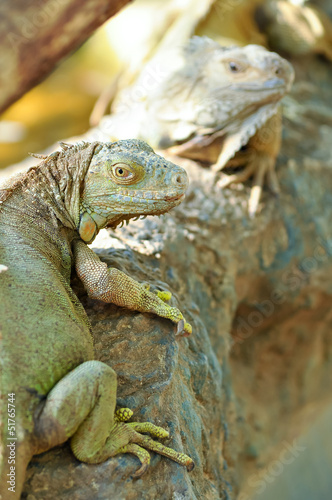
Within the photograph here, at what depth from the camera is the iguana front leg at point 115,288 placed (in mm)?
2688

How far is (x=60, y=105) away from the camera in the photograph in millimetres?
8438

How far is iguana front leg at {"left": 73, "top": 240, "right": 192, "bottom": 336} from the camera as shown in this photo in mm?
2688

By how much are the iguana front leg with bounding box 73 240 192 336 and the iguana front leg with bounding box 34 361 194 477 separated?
21.0 inches

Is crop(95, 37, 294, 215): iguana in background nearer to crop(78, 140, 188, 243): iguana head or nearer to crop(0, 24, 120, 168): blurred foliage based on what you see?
crop(78, 140, 188, 243): iguana head

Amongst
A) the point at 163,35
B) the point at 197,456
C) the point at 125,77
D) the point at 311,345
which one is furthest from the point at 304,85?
the point at 197,456

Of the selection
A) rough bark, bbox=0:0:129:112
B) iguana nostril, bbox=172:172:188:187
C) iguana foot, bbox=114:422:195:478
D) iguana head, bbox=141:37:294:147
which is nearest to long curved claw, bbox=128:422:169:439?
iguana foot, bbox=114:422:195:478

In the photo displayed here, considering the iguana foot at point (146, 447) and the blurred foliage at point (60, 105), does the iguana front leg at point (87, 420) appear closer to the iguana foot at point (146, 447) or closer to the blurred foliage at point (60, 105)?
the iguana foot at point (146, 447)

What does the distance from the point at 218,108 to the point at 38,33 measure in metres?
2.00

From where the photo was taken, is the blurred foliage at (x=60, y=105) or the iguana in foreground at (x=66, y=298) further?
the blurred foliage at (x=60, y=105)

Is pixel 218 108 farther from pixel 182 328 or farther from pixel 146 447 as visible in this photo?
pixel 146 447

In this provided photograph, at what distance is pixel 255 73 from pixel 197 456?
346cm

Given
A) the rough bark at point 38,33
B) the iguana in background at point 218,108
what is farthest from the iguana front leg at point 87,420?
the rough bark at point 38,33

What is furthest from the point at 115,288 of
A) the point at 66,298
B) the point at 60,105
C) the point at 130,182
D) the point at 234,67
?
the point at 60,105

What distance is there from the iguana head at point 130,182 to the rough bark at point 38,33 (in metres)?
2.80
